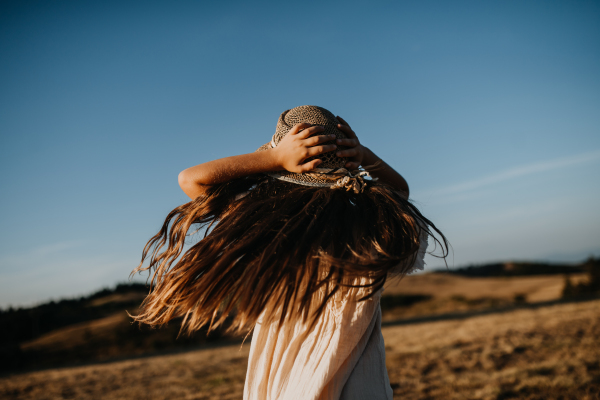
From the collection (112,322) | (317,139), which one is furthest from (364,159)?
(112,322)

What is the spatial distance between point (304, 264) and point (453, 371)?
22.3 ft

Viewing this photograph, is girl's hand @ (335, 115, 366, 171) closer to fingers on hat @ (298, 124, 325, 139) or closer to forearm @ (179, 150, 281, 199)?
fingers on hat @ (298, 124, 325, 139)

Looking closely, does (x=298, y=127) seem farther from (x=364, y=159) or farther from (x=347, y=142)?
(x=364, y=159)

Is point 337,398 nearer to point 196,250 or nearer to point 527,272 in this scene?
point 196,250

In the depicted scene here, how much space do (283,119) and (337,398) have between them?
4.08 feet

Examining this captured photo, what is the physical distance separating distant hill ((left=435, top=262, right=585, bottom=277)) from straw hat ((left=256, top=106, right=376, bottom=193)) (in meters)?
42.9

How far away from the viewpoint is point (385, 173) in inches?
77.8

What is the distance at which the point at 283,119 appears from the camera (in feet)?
5.68

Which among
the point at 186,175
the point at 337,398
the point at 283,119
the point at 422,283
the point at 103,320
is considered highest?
the point at 283,119

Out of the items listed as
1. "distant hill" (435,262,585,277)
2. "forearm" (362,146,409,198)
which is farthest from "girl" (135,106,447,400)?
"distant hill" (435,262,585,277)

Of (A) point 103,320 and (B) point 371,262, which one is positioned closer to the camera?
(B) point 371,262

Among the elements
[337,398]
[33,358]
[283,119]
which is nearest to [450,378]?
[337,398]

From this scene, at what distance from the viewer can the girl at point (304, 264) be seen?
140 cm

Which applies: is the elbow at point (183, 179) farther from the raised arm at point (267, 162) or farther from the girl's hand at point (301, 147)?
the girl's hand at point (301, 147)
